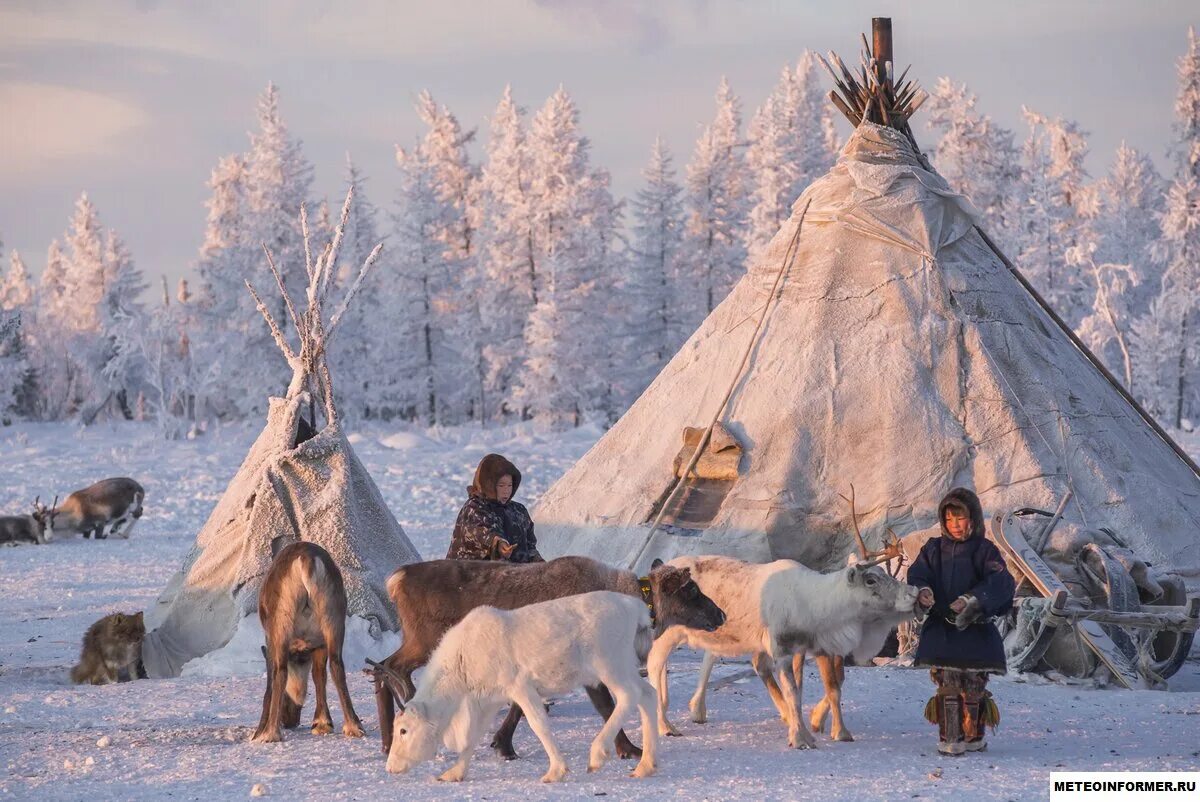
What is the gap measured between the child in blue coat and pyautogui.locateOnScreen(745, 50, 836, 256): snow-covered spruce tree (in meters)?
35.3

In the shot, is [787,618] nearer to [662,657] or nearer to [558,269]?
[662,657]

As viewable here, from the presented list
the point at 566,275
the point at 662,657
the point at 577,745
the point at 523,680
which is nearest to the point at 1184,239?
the point at 566,275

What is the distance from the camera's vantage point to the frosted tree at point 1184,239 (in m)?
42.7

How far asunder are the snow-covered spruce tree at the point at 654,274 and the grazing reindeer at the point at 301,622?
37815mm

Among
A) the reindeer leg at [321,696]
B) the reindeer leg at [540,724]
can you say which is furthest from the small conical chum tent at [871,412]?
the reindeer leg at [540,724]

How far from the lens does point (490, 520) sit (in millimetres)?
8953

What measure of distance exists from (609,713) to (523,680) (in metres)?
0.68

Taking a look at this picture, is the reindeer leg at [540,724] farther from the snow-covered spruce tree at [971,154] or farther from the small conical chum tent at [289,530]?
the snow-covered spruce tree at [971,154]

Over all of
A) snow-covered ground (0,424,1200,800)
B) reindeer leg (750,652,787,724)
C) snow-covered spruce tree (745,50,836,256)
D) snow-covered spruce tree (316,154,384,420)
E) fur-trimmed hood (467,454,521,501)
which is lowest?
snow-covered ground (0,424,1200,800)

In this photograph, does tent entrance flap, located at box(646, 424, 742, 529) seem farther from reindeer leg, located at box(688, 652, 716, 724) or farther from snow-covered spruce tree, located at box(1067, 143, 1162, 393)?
snow-covered spruce tree, located at box(1067, 143, 1162, 393)

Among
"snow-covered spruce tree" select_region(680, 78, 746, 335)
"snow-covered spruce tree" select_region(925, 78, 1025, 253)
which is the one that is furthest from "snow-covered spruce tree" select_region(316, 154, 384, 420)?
"snow-covered spruce tree" select_region(925, 78, 1025, 253)

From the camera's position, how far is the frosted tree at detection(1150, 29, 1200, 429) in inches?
1681

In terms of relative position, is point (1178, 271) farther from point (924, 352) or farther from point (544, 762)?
point (544, 762)

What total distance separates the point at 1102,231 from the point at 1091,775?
162 ft
